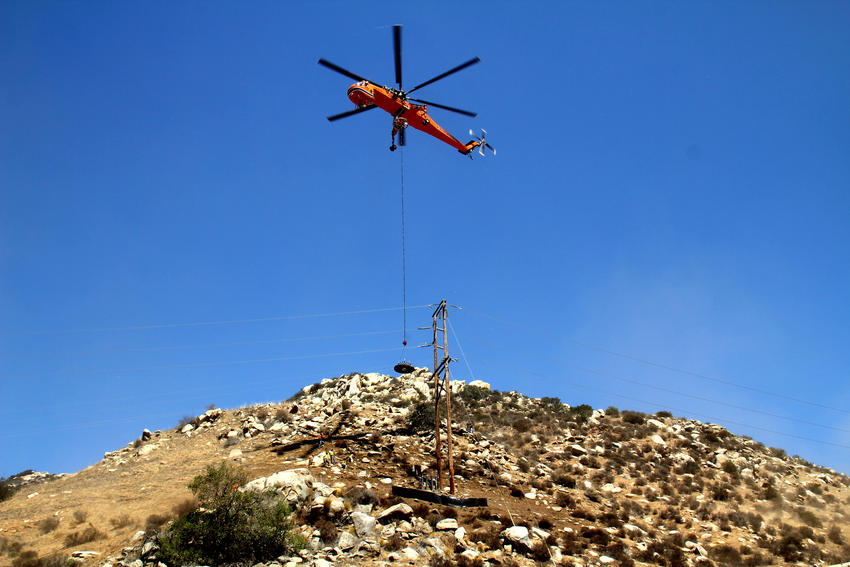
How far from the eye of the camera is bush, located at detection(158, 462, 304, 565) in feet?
63.3

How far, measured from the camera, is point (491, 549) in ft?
69.8

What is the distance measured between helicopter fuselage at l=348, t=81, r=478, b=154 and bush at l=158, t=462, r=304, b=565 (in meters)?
20.9

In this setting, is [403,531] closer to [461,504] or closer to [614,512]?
[461,504]

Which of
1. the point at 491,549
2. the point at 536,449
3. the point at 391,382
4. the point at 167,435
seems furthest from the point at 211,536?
the point at 391,382

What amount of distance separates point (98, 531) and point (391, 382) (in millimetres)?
28575

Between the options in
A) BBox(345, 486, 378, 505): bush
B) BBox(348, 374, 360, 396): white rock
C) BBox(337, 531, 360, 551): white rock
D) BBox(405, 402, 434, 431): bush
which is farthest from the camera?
BBox(348, 374, 360, 396): white rock

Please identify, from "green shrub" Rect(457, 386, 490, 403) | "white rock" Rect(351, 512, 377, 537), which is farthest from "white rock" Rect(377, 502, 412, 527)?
"green shrub" Rect(457, 386, 490, 403)

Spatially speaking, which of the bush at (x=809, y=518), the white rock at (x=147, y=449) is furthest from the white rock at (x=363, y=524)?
the bush at (x=809, y=518)

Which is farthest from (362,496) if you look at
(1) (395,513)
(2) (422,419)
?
(2) (422,419)

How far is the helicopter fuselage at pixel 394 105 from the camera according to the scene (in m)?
26.6

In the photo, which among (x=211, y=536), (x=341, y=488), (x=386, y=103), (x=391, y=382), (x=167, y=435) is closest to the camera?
(x=211, y=536)

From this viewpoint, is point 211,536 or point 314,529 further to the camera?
point 314,529

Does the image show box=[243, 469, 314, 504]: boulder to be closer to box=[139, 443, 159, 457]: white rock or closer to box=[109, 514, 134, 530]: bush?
box=[109, 514, 134, 530]: bush

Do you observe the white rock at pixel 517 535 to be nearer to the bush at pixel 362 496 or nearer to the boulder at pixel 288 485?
the bush at pixel 362 496
